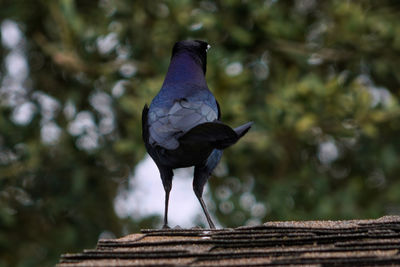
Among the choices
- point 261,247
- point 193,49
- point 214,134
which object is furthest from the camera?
point 193,49

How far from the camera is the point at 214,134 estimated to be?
379cm

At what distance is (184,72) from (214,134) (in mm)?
1003

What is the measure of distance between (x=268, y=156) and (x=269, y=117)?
1.35 metres

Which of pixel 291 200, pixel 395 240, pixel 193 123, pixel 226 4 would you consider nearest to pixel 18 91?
pixel 226 4

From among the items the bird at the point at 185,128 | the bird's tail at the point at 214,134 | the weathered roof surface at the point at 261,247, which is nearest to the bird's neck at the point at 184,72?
the bird at the point at 185,128

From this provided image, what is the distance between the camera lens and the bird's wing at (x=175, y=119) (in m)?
4.02

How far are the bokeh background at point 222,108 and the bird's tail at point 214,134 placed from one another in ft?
13.5

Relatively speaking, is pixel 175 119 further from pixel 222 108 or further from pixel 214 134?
pixel 222 108

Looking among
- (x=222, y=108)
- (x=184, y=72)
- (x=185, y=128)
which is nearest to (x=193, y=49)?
(x=184, y=72)

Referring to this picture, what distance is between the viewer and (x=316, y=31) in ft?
32.0

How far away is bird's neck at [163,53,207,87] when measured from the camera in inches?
182

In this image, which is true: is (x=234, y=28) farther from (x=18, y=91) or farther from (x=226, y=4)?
(x=18, y=91)

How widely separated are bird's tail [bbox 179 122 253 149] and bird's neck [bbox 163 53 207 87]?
2.40 feet

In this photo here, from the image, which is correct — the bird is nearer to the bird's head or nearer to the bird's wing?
the bird's wing
